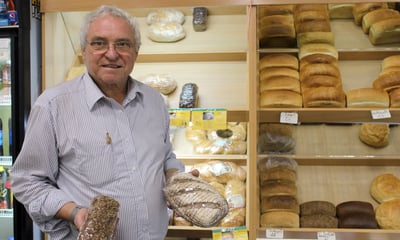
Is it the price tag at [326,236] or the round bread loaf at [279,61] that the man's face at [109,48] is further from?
the price tag at [326,236]

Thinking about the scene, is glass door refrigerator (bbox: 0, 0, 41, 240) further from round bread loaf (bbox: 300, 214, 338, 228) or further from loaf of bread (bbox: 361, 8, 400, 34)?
loaf of bread (bbox: 361, 8, 400, 34)

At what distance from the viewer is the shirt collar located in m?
1.44

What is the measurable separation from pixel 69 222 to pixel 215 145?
139 centimetres

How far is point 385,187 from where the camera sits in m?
2.52

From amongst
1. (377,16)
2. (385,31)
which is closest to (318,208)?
(385,31)

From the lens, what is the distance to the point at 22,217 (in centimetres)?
222

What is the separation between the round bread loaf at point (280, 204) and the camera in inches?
96.2

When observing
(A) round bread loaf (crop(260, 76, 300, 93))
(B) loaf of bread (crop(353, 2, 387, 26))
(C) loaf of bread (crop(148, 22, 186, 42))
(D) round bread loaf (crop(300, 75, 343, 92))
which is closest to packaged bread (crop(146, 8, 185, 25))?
(C) loaf of bread (crop(148, 22, 186, 42))

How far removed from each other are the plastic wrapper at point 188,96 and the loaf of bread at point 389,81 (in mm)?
1229

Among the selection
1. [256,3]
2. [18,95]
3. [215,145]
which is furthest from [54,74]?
[256,3]

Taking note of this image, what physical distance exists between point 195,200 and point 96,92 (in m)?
0.54

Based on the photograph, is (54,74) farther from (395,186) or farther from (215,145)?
(395,186)

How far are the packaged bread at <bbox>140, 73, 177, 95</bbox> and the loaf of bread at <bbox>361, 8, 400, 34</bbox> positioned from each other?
1427 millimetres

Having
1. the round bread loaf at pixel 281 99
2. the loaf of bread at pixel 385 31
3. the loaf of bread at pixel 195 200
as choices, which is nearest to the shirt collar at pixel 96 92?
the loaf of bread at pixel 195 200
